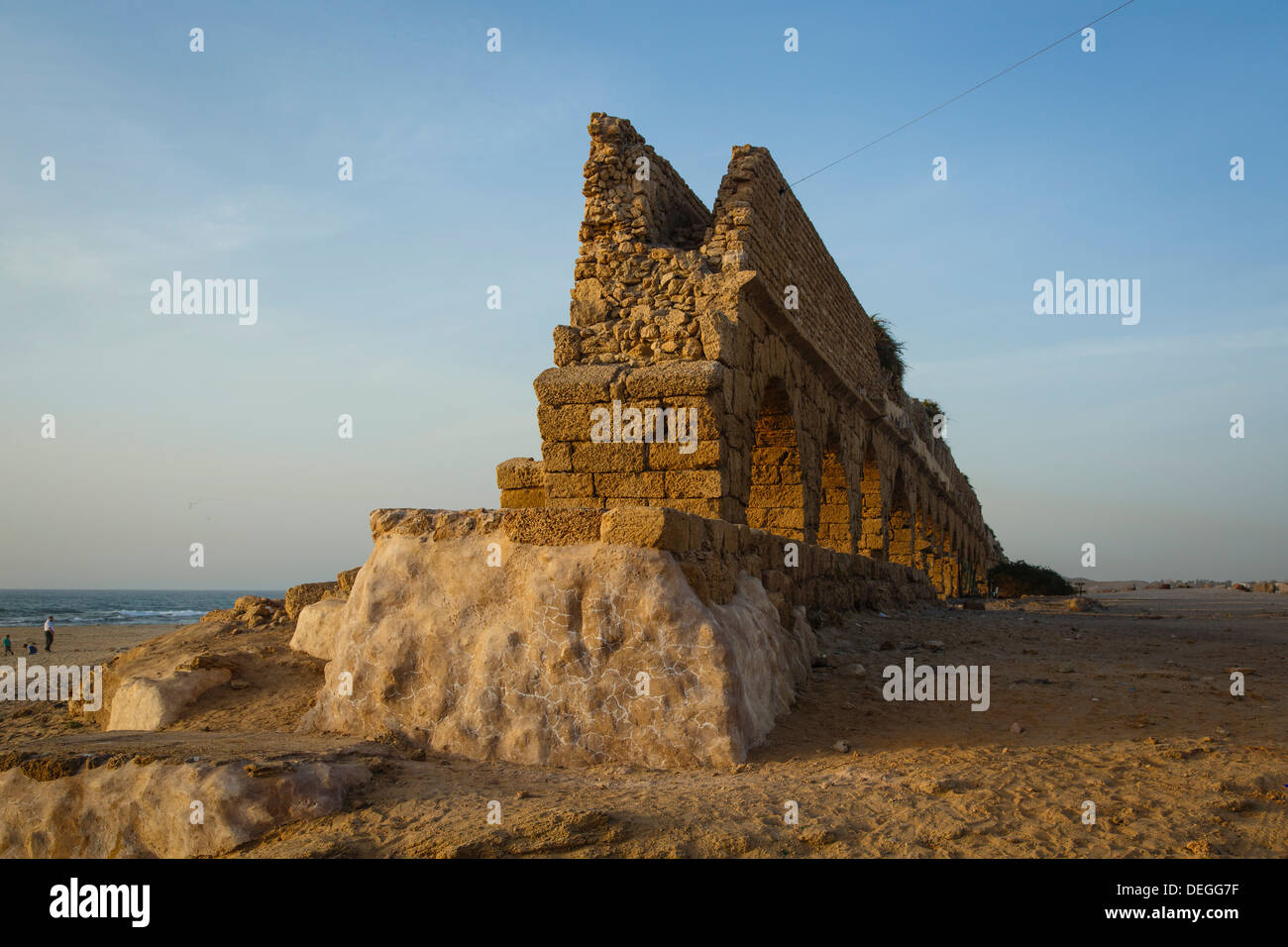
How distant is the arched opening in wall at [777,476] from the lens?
36.5ft

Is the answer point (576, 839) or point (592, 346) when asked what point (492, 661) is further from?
point (592, 346)

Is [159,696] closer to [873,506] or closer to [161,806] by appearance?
[161,806]

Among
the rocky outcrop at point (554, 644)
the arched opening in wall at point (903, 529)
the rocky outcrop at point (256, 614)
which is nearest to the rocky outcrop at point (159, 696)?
the rocky outcrop at point (554, 644)

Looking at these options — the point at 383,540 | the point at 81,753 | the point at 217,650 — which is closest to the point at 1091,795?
the point at 383,540

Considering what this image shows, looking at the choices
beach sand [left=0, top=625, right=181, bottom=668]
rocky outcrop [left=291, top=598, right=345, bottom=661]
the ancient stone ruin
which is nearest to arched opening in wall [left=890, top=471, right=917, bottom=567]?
the ancient stone ruin

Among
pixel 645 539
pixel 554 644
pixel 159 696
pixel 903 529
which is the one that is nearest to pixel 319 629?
pixel 159 696

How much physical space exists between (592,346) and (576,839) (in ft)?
19.9

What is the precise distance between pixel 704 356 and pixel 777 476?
383 cm

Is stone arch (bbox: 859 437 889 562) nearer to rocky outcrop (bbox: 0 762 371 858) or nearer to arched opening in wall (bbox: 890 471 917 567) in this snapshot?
arched opening in wall (bbox: 890 471 917 567)

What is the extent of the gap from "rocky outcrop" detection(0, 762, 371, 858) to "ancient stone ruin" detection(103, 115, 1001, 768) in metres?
0.95

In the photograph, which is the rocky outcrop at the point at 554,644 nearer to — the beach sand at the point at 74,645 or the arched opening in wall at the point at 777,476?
the arched opening in wall at the point at 777,476

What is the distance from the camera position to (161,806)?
10.2 ft

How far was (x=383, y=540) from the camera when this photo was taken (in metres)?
4.73
